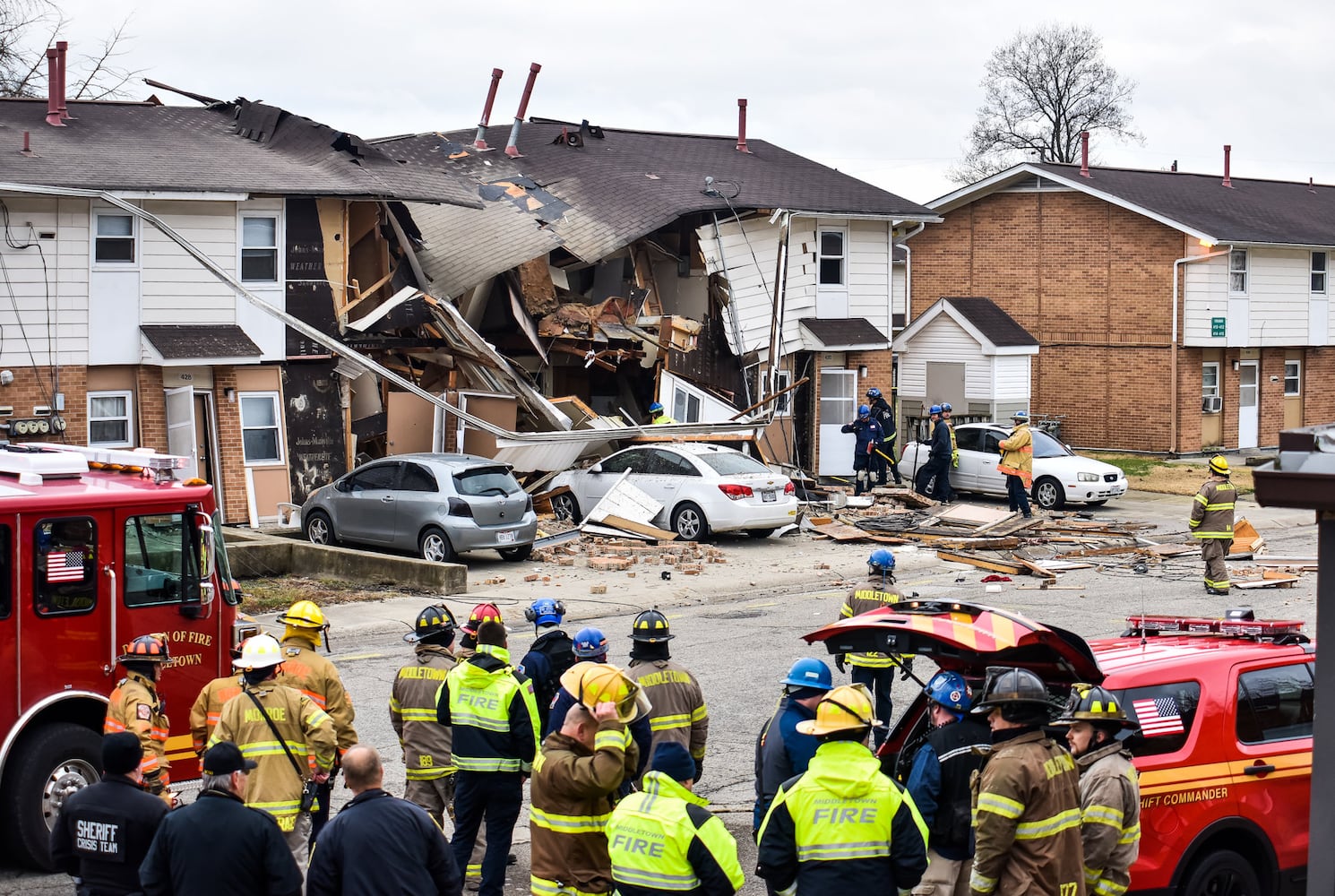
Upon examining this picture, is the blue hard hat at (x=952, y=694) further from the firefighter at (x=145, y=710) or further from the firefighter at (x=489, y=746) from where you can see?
the firefighter at (x=145, y=710)

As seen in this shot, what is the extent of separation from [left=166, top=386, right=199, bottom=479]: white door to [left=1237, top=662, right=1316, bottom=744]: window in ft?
58.7

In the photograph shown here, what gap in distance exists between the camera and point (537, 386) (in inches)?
1167

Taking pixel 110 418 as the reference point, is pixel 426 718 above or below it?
below

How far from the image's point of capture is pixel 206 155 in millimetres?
24312

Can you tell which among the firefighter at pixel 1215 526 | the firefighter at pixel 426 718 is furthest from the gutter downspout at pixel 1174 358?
the firefighter at pixel 426 718

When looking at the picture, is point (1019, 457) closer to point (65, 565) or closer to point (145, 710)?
point (65, 565)

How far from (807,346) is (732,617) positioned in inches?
537

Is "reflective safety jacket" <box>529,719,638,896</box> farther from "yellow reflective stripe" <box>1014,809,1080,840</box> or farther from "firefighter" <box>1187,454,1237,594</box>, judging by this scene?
"firefighter" <box>1187,454,1237,594</box>

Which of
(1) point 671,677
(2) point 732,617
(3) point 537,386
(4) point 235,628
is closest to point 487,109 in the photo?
(3) point 537,386

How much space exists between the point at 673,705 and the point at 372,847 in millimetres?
2557

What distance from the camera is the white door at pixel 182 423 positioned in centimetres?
2241

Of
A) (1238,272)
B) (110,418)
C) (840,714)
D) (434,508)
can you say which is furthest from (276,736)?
(1238,272)

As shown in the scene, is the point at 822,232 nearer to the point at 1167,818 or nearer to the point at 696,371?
the point at 696,371

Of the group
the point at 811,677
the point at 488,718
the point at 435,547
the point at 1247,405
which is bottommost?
the point at 435,547
